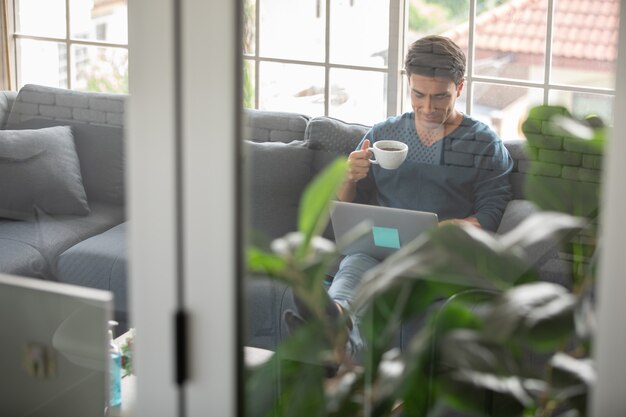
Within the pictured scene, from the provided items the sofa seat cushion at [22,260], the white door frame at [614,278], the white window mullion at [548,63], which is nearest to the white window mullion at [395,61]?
the white window mullion at [548,63]

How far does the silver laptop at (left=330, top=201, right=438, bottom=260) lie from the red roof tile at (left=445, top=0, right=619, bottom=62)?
0.78 feet

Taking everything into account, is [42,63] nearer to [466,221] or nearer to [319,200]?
[319,200]

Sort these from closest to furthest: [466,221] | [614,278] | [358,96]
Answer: [614,278], [466,221], [358,96]

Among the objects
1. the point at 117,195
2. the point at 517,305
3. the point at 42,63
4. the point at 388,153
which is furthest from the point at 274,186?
the point at 42,63

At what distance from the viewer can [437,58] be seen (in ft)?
3.85

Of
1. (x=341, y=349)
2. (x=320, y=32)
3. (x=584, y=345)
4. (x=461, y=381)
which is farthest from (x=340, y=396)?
(x=320, y=32)

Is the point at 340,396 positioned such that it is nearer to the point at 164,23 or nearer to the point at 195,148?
the point at 195,148

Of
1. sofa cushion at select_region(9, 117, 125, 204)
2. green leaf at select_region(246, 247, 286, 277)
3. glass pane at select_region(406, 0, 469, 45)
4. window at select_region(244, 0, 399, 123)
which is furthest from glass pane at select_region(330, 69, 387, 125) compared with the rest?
sofa cushion at select_region(9, 117, 125, 204)

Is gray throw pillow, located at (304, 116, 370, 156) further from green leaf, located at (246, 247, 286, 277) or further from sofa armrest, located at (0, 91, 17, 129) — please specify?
sofa armrest, located at (0, 91, 17, 129)

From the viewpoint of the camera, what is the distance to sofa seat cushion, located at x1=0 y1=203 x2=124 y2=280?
140cm

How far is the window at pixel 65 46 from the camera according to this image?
1336 mm

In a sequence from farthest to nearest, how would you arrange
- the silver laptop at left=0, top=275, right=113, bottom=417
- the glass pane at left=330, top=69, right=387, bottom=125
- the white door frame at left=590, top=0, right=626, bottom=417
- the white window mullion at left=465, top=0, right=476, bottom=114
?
the silver laptop at left=0, top=275, right=113, bottom=417
the glass pane at left=330, top=69, right=387, bottom=125
the white window mullion at left=465, top=0, right=476, bottom=114
the white door frame at left=590, top=0, right=626, bottom=417

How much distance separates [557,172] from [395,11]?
0.31 m

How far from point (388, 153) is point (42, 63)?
1.95ft
